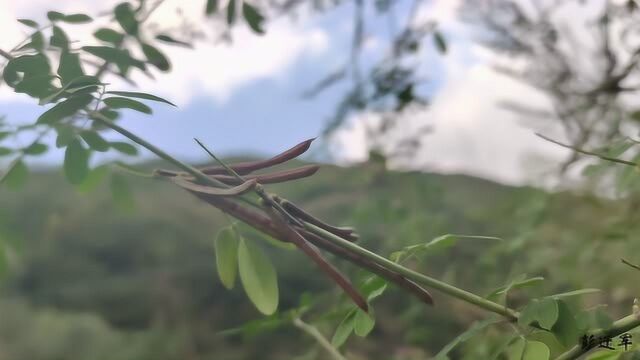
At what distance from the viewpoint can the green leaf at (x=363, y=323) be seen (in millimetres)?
242

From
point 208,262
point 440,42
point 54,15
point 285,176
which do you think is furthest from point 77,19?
point 208,262

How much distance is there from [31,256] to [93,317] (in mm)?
108

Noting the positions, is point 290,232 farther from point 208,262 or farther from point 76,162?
point 208,262

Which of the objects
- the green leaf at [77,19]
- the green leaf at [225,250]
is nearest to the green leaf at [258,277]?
the green leaf at [225,250]

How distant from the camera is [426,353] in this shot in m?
0.72

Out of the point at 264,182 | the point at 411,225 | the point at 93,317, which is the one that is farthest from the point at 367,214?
the point at 264,182

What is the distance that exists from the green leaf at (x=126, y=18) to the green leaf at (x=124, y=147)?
69 mm

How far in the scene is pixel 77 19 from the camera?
0.28m

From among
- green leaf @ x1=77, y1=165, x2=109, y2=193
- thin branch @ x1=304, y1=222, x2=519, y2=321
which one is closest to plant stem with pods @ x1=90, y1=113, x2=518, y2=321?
thin branch @ x1=304, y1=222, x2=519, y2=321

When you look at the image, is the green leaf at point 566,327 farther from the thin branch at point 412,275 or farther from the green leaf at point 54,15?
the green leaf at point 54,15

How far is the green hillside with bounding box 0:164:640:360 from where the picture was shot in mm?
796

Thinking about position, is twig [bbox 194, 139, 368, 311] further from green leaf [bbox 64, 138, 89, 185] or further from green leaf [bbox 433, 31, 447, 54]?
green leaf [bbox 433, 31, 447, 54]

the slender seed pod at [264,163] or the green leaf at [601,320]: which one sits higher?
the slender seed pod at [264,163]

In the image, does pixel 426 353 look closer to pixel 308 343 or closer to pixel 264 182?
pixel 308 343
